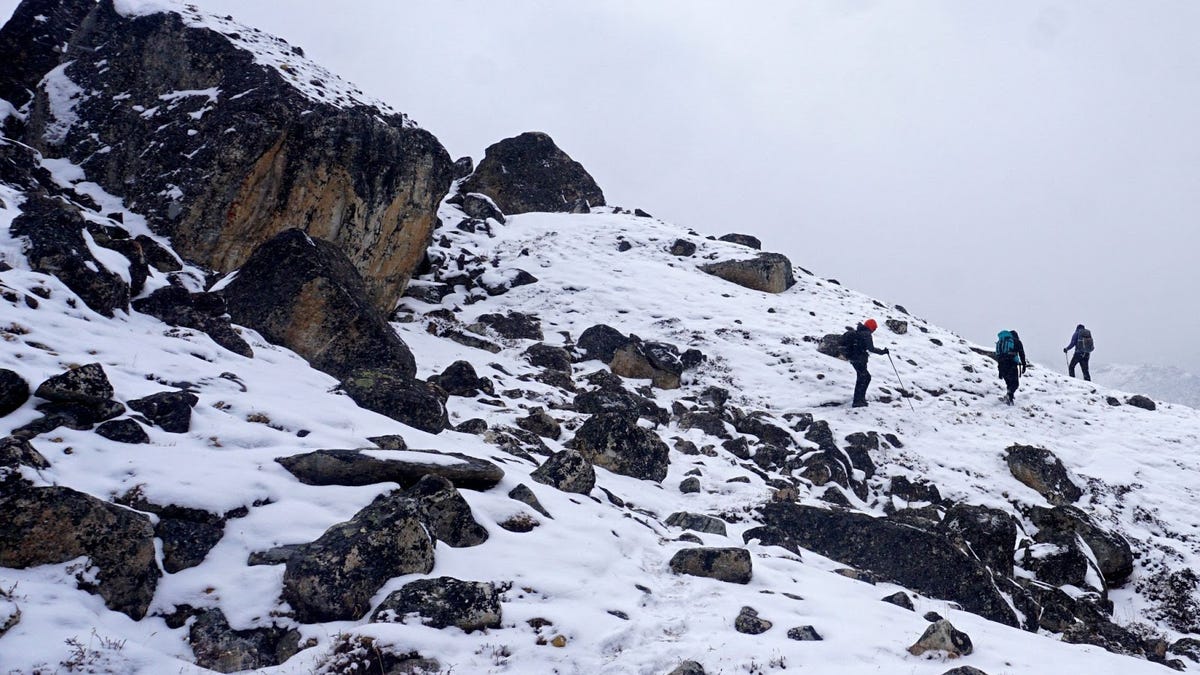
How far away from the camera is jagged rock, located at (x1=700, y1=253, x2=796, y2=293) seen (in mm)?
28625

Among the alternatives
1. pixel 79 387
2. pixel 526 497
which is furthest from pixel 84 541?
pixel 526 497

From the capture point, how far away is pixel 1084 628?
1026 cm

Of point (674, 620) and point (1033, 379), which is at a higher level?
point (1033, 379)

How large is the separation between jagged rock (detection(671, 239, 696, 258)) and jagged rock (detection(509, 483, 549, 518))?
2330 cm

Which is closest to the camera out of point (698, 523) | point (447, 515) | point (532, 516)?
point (447, 515)

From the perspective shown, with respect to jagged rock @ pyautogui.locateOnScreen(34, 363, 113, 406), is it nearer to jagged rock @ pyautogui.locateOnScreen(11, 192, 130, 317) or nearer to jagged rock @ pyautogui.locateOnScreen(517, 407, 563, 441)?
jagged rock @ pyautogui.locateOnScreen(11, 192, 130, 317)

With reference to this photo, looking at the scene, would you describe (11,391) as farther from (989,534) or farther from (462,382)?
(989,534)

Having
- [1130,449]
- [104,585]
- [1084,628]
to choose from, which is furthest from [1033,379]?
[104,585]

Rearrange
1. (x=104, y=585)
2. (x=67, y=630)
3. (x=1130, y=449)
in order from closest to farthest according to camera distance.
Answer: (x=67, y=630) → (x=104, y=585) → (x=1130, y=449)

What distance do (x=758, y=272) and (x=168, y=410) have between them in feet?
79.3

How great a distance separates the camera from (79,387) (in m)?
6.80

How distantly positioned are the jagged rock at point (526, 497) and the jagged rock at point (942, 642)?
4129mm

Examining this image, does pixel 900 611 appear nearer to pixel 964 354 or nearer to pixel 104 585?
pixel 104 585

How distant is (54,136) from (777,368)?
19.8 metres
